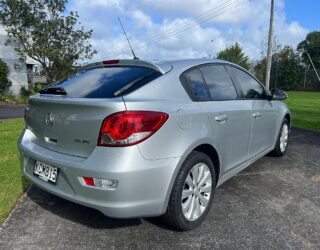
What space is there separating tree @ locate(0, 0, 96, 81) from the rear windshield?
20324 mm

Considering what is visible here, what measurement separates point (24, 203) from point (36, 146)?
92 centimetres

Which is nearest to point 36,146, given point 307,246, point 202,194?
point 202,194

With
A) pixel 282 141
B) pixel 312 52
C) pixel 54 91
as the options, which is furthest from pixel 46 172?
pixel 312 52

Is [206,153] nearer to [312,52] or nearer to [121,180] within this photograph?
[121,180]

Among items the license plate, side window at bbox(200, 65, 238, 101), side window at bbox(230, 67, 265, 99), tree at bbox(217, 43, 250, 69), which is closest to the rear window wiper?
the license plate

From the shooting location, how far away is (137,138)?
2.52 m

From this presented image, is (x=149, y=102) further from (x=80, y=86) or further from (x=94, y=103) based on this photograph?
(x=80, y=86)

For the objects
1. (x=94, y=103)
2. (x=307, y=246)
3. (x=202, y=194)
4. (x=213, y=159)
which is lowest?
(x=307, y=246)

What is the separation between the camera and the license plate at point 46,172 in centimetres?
282

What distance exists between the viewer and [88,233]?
3021 mm

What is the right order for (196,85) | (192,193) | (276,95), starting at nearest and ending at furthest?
(192,193), (196,85), (276,95)

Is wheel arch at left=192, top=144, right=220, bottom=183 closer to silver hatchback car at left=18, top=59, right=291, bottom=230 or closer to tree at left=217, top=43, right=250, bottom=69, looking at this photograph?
silver hatchback car at left=18, top=59, right=291, bottom=230

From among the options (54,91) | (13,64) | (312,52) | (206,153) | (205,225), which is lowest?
(205,225)

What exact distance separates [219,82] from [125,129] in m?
1.60
